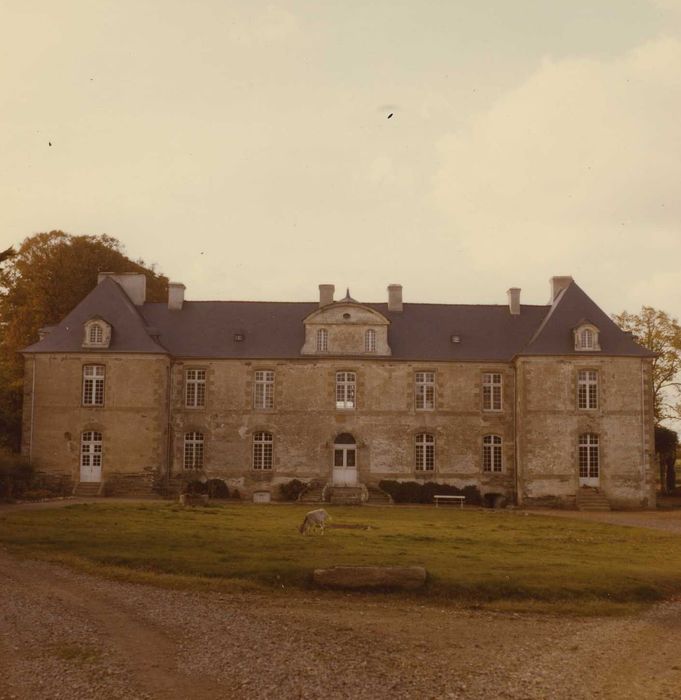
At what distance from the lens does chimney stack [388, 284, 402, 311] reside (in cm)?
3853

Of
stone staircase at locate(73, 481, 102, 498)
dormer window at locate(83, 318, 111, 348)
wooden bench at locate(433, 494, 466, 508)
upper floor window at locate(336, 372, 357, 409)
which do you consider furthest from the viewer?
upper floor window at locate(336, 372, 357, 409)

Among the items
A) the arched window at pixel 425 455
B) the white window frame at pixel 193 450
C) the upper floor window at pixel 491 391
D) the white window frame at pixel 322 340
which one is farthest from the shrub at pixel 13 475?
the upper floor window at pixel 491 391

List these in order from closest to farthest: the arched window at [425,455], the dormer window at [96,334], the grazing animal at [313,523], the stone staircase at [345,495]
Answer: the grazing animal at [313,523], the stone staircase at [345,495], the dormer window at [96,334], the arched window at [425,455]

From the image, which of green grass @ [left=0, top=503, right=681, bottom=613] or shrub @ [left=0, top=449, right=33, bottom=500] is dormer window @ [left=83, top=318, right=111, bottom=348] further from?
green grass @ [left=0, top=503, right=681, bottom=613]

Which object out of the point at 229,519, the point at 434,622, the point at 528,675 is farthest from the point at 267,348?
the point at 528,675

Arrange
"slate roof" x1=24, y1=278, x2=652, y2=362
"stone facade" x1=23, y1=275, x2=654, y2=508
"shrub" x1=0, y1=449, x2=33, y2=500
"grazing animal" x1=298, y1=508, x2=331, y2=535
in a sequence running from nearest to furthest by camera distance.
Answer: "grazing animal" x1=298, y1=508, x2=331, y2=535
"shrub" x1=0, y1=449, x2=33, y2=500
"stone facade" x1=23, y1=275, x2=654, y2=508
"slate roof" x1=24, y1=278, x2=652, y2=362

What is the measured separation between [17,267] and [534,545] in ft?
Answer: 102

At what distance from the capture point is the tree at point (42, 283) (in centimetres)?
4128

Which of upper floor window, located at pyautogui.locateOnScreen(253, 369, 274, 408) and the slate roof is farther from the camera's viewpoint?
upper floor window, located at pyautogui.locateOnScreen(253, 369, 274, 408)

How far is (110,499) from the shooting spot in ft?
104

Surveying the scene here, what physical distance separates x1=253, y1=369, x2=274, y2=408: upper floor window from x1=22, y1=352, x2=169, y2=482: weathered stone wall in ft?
11.9

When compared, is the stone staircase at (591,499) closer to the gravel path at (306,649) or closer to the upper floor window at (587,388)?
the upper floor window at (587,388)

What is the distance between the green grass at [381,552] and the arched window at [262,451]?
1032 cm

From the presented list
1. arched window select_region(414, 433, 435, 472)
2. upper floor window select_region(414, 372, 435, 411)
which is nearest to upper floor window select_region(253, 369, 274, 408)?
upper floor window select_region(414, 372, 435, 411)
